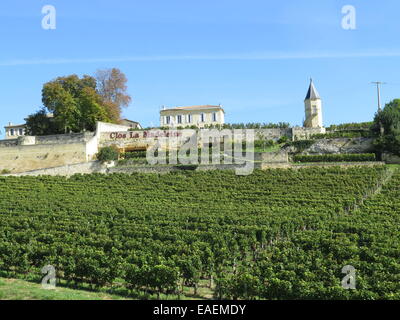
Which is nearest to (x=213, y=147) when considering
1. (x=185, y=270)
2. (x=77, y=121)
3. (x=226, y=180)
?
(x=226, y=180)

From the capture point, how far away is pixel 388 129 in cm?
3894

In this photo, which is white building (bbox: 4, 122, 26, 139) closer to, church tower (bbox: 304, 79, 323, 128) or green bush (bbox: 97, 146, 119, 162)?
green bush (bbox: 97, 146, 119, 162)

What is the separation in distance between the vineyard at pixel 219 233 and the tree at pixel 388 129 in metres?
3.58

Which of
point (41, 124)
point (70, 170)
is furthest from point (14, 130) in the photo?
point (70, 170)

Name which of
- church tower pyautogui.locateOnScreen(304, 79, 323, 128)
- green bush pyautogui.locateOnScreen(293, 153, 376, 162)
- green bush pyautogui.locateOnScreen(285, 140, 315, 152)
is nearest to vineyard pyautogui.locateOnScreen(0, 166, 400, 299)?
green bush pyautogui.locateOnScreen(293, 153, 376, 162)

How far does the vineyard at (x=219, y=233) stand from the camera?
13.6 metres

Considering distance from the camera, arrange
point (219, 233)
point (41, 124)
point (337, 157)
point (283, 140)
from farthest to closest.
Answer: point (41, 124), point (283, 140), point (337, 157), point (219, 233)

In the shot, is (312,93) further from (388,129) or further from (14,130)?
(14,130)

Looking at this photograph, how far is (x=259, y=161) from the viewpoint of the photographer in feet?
124

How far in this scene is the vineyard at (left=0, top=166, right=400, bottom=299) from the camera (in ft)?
44.8

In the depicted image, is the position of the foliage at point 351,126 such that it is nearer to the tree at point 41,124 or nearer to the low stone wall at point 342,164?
the low stone wall at point 342,164

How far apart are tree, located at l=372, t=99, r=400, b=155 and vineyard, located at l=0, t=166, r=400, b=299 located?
3.58 meters

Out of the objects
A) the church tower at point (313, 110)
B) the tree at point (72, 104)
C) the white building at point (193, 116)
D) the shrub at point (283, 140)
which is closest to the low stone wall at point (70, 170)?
the tree at point (72, 104)

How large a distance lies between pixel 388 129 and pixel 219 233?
26513mm
